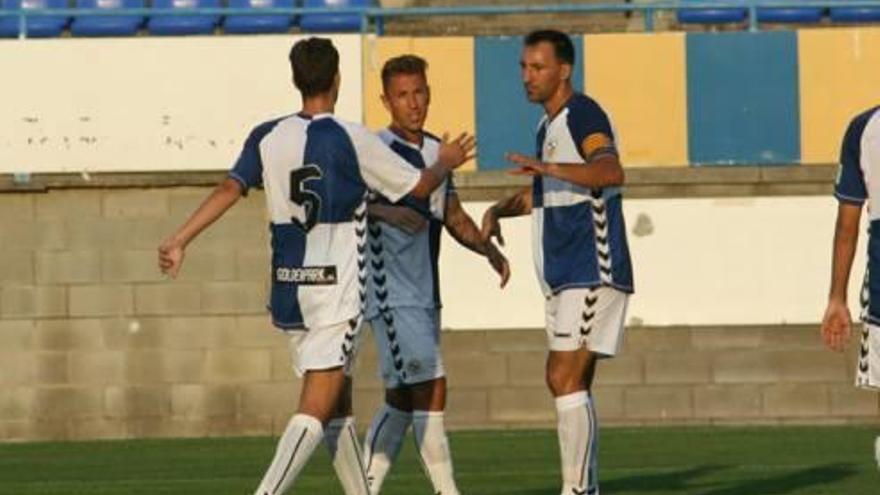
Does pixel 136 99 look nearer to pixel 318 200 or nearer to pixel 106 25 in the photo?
pixel 106 25

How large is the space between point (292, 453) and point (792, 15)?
11.7 m

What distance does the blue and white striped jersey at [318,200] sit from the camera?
1038 cm

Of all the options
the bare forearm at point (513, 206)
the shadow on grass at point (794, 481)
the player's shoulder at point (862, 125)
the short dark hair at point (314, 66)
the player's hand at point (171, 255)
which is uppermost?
the short dark hair at point (314, 66)

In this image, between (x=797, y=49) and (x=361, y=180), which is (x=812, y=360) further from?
(x=361, y=180)

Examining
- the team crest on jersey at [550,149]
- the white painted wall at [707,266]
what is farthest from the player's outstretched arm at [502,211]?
the white painted wall at [707,266]

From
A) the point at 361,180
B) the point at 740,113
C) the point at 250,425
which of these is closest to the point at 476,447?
the point at 250,425

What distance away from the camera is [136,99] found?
20.1 meters

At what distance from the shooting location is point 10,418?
19.8 metres

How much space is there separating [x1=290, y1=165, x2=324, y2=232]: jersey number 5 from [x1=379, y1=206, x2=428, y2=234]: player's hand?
55.2 inches

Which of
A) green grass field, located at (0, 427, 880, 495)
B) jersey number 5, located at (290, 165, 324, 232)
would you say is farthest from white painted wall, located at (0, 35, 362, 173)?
jersey number 5, located at (290, 165, 324, 232)

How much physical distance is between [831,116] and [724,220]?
1132mm

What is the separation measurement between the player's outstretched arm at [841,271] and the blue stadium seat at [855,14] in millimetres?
11356

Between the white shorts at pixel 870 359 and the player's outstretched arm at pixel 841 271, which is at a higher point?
the player's outstretched arm at pixel 841 271

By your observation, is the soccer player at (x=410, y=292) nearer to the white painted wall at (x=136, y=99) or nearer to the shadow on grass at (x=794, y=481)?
the shadow on grass at (x=794, y=481)
